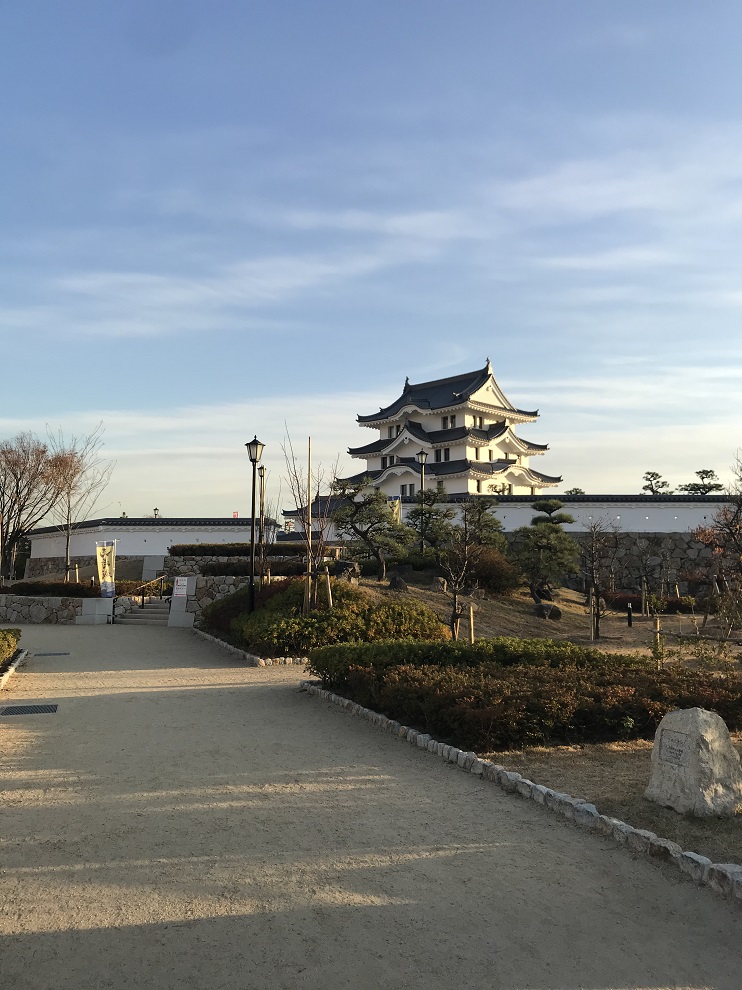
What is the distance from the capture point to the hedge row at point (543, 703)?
287 inches

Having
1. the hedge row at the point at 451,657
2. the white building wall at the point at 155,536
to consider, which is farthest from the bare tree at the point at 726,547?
the white building wall at the point at 155,536

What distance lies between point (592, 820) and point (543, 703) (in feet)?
Result: 7.45

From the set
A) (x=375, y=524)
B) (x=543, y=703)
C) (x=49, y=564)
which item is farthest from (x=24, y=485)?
(x=543, y=703)

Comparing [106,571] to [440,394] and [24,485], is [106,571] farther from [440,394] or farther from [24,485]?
[440,394]

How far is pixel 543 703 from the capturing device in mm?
7465

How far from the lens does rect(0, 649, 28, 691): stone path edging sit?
11.7m

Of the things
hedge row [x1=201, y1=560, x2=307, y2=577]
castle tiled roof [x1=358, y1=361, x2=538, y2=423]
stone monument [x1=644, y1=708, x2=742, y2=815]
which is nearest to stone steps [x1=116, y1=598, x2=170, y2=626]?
hedge row [x1=201, y1=560, x2=307, y2=577]

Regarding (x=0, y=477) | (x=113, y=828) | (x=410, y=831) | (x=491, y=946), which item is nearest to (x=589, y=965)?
(x=491, y=946)

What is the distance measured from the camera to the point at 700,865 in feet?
14.3

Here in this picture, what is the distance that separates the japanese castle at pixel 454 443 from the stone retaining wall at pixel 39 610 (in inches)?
765

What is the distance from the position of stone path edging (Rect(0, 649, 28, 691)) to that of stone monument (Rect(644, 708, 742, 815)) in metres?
9.56

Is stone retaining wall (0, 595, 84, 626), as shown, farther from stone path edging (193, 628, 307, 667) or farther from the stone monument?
the stone monument

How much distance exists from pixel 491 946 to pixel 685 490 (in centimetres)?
4427

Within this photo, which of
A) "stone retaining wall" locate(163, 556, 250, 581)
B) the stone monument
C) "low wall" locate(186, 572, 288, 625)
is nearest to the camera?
the stone monument
